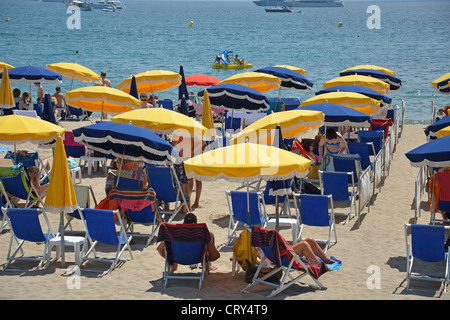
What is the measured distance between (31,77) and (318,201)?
11514mm

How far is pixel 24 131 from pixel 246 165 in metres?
3.94

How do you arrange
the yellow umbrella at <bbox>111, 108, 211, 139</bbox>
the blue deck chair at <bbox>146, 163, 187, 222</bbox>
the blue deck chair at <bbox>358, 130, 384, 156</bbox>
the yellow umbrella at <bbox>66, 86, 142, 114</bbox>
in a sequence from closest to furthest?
1. the blue deck chair at <bbox>146, 163, 187, 222</bbox>
2. the yellow umbrella at <bbox>111, 108, 211, 139</bbox>
3. the yellow umbrella at <bbox>66, 86, 142, 114</bbox>
4. the blue deck chair at <bbox>358, 130, 384, 156</bbox>

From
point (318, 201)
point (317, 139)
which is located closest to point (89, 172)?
point (317, 139)

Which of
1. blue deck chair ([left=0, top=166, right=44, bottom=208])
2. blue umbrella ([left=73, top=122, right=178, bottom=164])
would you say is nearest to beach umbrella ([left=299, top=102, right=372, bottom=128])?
blue umbrella ([left=73, top=122, right=178, bottom=164])

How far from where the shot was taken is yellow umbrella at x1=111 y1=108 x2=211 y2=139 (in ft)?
36.0

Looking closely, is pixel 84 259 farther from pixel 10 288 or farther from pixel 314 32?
pixel 314 32

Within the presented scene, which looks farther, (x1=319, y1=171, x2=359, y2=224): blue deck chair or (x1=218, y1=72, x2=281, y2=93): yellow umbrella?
(x1=218, y1=72, x2=281, y2=93): yellow umbrella

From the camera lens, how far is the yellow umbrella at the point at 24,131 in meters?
9.90

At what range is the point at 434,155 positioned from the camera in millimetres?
8656

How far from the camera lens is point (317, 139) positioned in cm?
1291

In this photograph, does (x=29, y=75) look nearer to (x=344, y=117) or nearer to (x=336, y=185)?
(x=344, y=117)

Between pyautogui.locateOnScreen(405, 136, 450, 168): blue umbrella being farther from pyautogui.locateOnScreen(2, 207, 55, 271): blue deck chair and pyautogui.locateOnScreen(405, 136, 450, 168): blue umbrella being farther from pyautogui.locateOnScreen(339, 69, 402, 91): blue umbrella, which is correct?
pyautogui.locateOnScreen(339, 69, 402, 91): blue umbrella

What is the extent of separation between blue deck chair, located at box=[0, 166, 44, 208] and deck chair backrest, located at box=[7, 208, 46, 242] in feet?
5.87
